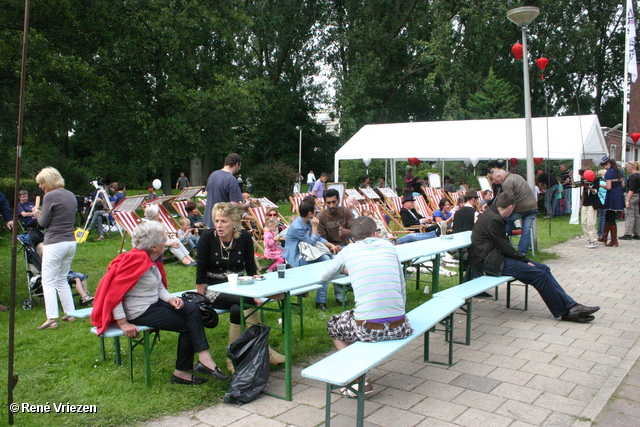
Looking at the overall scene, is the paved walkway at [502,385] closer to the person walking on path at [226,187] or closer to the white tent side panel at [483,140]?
the person walking on path at [226,187]

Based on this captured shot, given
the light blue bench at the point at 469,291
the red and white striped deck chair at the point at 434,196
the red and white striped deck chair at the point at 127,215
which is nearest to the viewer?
the light blue bench at the point at 469,291

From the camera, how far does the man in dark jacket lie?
543 centimetres

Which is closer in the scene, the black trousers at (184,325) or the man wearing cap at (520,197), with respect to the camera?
the black trousers at (184,325)

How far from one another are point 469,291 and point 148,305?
2.82m

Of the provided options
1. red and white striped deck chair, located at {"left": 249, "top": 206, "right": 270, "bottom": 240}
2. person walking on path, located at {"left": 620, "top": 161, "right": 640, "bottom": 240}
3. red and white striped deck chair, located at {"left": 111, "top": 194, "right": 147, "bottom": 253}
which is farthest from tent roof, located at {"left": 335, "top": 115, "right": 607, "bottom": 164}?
red and white striped deck chair, located at {"left": 111, "top": 194, "right": 147, "bottom": 253}

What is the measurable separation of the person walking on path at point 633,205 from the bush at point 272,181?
12.1 m

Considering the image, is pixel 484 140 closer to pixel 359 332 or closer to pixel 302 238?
pixel 302 238

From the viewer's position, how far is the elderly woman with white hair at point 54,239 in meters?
5.01

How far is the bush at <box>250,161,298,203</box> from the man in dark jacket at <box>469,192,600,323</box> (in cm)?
1518

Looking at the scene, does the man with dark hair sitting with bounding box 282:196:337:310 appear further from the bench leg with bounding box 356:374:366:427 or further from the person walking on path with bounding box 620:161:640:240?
the person walking on path with bounding box 620:161:640:240

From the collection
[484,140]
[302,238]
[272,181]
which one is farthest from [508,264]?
[272,181]

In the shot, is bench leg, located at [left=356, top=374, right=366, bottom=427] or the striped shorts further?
the striped shorts

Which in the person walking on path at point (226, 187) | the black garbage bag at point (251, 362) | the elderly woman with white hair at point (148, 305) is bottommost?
the black garbage bag at point (251, 362)

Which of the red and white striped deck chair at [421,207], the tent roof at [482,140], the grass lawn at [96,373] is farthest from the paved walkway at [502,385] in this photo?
the tent roof at [482,140]
